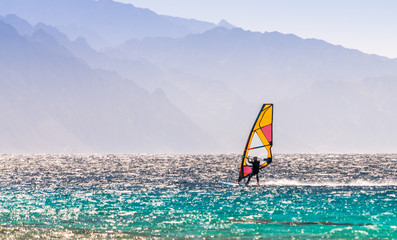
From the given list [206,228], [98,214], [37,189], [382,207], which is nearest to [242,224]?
[206,228]

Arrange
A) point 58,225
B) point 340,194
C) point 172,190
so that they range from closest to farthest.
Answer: point 58,225
point 340,194
point 172,190

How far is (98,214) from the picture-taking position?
39719mm

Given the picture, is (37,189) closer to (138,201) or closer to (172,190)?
(172,190)

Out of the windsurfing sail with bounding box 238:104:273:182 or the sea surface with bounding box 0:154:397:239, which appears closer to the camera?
the sea surface with bounding box 0:154:397:239

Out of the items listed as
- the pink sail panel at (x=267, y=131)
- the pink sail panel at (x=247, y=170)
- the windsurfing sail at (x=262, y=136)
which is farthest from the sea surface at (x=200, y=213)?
the pink sail panel at (x=267, y=131)

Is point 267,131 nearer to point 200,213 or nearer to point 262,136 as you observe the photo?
point 262,136

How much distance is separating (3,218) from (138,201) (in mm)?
12395

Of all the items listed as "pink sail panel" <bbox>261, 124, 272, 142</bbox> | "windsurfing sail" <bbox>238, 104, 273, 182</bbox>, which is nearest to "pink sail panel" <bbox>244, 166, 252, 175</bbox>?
"windsurfing sail" <bbox>238, 104, 273, 182</bbox>

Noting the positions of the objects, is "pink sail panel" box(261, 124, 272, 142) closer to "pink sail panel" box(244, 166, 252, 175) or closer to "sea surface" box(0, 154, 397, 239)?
"pink sail panel" box(244, 166, 252, 175)

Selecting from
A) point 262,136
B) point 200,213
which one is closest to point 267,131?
point 262,136

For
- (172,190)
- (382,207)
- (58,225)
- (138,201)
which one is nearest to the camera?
(58,225)

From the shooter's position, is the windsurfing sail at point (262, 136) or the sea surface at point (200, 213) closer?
the sea surface at point (200, 213)

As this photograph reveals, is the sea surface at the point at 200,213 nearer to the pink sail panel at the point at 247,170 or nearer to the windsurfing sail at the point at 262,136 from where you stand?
the pink sail panel at the point at 247,170

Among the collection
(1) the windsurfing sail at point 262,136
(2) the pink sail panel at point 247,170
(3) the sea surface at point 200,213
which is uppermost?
(1) the windsurfing sail at point 262,136
